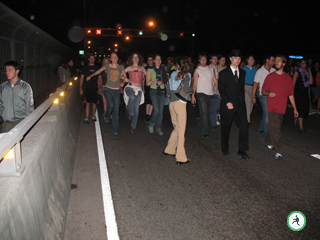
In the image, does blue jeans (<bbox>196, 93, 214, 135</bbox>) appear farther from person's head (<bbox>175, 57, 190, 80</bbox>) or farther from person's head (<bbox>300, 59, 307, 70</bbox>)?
person's head (<bbox>300, 59, 307, 70</bbox>)

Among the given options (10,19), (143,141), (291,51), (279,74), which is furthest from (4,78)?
(291,51)

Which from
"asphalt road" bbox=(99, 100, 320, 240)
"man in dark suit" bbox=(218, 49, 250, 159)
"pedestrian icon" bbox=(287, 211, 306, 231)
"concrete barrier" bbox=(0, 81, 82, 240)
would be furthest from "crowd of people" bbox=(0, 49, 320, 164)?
"pedestrian icon" bbox=(287, 211, 306, 231)

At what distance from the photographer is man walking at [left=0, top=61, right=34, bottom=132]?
451 cm

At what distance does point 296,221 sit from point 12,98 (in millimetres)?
4256

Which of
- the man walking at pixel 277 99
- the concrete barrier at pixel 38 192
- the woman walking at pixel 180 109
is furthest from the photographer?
the man walking at pixel 277 99

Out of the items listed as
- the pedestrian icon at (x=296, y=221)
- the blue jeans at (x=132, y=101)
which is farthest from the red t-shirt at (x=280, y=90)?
the blue jeans at (x=132, y=101)

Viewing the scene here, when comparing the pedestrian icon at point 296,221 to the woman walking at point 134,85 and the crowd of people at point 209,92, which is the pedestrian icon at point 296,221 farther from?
the woman walking at point 134,85

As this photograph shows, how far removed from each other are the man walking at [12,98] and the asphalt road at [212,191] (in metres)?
1.79

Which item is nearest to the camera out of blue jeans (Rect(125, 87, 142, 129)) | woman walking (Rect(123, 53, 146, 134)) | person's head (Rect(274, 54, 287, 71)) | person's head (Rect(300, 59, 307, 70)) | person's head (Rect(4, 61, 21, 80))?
person's head (Rect(4, 61, 21, 80))

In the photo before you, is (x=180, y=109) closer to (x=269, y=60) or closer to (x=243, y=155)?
(x=243, y=155)

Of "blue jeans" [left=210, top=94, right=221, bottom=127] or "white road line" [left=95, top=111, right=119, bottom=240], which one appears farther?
"blue jeans" [left=210, top=94, right=221, bottom=127]

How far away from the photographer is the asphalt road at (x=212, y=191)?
11.2 feet

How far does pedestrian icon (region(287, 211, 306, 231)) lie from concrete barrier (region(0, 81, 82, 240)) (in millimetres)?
2572

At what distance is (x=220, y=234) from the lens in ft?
10.8
